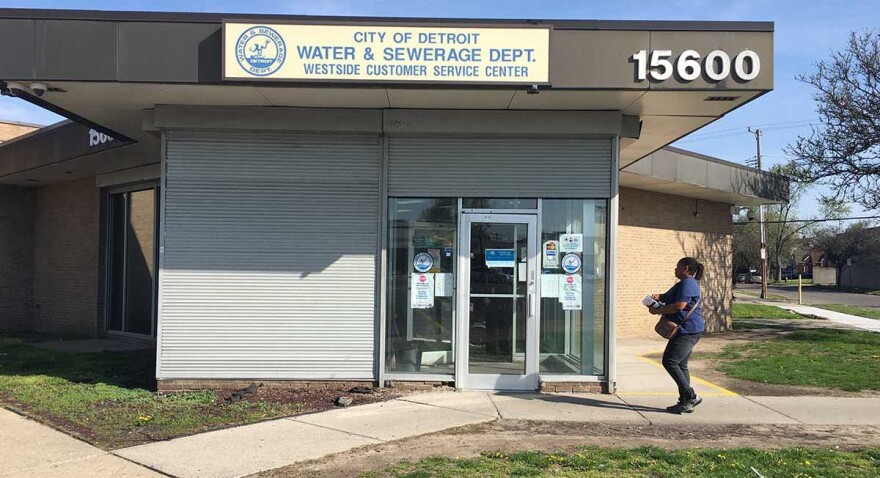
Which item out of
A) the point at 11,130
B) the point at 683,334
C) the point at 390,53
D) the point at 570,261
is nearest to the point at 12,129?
the point at 11,130

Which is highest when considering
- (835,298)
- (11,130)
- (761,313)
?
(11,130)

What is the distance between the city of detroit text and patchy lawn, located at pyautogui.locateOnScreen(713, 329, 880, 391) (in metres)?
6.07

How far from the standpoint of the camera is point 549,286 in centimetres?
829

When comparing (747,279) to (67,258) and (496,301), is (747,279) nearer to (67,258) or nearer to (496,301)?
(67,258)

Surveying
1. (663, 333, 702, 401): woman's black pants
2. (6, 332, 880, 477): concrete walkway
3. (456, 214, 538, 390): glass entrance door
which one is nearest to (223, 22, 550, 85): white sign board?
(456, 214, 538, 390): glass entrance door

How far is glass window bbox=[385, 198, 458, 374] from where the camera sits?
834cm

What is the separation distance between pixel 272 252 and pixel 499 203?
2.85 meters

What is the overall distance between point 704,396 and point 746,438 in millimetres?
2093

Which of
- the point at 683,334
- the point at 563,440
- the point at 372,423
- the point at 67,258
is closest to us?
the point at 563,440

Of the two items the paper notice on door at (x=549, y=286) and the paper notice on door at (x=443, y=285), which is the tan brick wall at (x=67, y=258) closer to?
the paper notice on door at (x=443, y=285)

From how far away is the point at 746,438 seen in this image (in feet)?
20.8

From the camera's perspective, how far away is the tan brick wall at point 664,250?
50.0 ft

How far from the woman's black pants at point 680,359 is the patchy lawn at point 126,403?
3178 mm

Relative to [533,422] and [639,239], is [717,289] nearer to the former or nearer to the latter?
[639,239]
